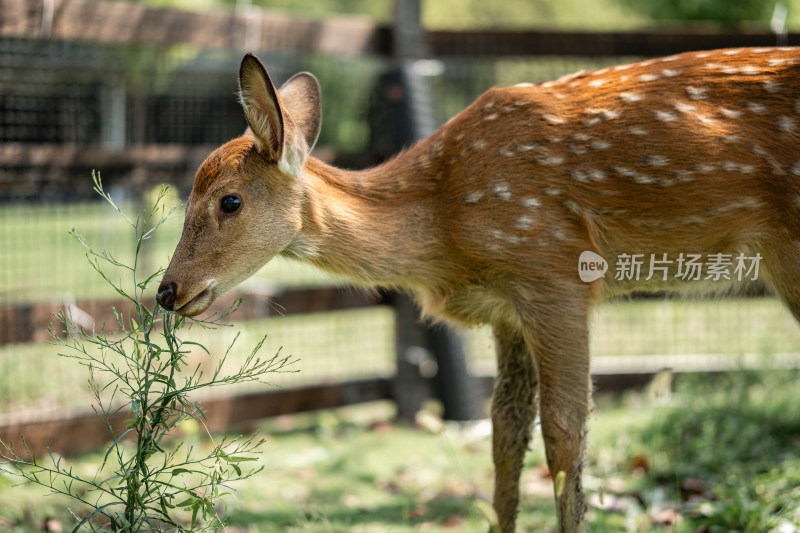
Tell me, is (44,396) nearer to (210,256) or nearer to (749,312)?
(210,256)

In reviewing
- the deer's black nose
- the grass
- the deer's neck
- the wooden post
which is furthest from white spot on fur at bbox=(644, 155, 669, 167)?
the wooden post

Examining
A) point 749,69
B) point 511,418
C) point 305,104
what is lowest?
point 511,418

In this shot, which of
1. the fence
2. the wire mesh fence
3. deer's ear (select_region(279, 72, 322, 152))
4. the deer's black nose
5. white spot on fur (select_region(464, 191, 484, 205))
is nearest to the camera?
the deer's black nose

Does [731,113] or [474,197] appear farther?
[474,197]

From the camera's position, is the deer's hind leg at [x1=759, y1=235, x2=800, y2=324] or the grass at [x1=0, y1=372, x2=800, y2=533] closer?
the deer's hind leg at [x1=759, y1=235, x2=800, y2=324]

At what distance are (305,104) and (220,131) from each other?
3.79 m

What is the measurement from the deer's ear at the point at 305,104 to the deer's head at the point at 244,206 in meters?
0.17

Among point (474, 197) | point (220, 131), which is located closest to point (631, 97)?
point (474, 197)

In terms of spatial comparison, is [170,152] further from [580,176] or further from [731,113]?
[731,113]

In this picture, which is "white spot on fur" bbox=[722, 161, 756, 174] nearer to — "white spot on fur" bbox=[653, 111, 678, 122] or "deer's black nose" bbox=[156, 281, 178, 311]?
"white spot on fur" bbox=[653, 111, 678, 122]

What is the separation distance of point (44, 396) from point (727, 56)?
16.4ft

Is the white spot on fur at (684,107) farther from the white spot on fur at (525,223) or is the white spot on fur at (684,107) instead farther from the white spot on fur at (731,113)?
the white spot on fur at (525,223)

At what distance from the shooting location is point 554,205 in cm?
322

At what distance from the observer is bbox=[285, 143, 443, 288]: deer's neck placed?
3316mm
